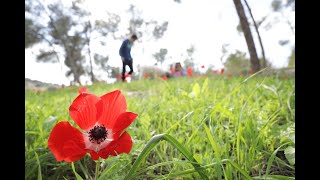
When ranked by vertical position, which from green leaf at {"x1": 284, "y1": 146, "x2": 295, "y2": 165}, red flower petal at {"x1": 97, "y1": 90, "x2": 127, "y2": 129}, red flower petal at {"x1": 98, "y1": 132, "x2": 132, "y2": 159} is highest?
red flower petal at {"x1": 97, "y1": 90, "x2": 127, "y2": 129}

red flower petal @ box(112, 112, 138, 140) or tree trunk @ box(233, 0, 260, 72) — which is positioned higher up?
tree trunk @ box(233, 0, 260, 72)

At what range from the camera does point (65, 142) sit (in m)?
0.33

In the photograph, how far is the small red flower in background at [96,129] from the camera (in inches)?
13.2

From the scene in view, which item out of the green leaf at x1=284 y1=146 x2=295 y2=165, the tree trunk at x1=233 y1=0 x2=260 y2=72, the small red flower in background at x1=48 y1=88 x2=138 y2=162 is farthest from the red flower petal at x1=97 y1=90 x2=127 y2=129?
the tree trunk at x1=233 y1=0 x2=260 y2=72

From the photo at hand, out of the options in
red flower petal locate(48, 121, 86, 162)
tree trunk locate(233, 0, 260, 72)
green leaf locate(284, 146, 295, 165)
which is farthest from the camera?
tree trunk locate(233, 0, 260, 72)

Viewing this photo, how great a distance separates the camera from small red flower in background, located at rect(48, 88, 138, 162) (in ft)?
1.10

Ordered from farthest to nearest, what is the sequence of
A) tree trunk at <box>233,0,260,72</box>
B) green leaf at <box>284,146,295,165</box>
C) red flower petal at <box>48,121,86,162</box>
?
1. tree trunk at <box>233,0,260,72</box>
2. green leaf at <box>284,146,295,165</box>
3. red flower petal at <box>48,121,86,162</box>

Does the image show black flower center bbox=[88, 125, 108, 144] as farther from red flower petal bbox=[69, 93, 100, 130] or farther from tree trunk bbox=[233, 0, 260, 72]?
tree trunk bbox=[233, 0, 260, 72]

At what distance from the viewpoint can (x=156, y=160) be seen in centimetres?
70

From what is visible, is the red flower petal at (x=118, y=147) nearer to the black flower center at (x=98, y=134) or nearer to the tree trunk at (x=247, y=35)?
the black flower center at (x=98, y=134)

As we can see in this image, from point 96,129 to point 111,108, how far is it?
3 centimetres
